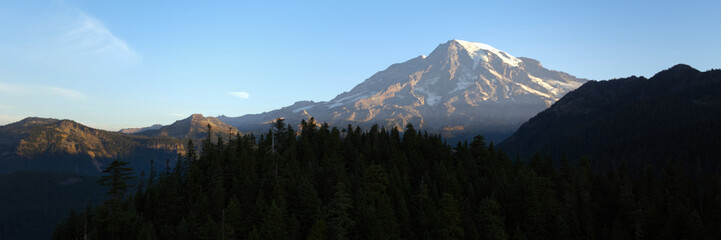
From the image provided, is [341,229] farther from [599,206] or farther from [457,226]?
[599,206]

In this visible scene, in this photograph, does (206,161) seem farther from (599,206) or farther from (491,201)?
(599,206)

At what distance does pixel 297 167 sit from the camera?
9438 cm

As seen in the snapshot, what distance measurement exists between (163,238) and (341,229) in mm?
32892

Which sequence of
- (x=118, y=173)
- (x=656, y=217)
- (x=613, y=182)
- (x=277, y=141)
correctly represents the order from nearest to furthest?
(x=118, y=173) → (x=656, y=217) → (x=613, y=182) → (x=277, y=141)

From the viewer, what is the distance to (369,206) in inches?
3145

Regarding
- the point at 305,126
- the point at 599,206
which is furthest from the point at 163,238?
the point at 599,206

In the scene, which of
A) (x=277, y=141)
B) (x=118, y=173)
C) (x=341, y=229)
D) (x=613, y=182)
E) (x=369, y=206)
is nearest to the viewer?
(x=118, y=173)

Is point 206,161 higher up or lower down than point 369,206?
higher up

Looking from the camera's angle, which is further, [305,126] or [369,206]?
[305,126]

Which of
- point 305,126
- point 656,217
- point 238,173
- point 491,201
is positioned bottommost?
point 656,217

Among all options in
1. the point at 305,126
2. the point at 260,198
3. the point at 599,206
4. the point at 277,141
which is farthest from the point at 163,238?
the point at 599,206

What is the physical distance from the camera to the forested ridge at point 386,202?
258ft

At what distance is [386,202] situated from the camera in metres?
82.2

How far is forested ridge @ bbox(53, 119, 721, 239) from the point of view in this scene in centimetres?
7869
